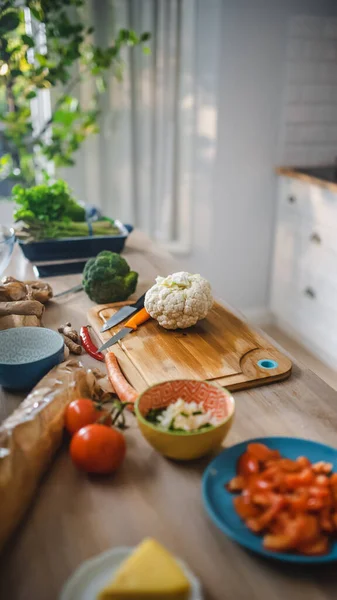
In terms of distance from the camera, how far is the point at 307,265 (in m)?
3.06

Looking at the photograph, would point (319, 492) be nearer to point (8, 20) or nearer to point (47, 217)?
point (47, 217)

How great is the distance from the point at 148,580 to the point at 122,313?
85cm

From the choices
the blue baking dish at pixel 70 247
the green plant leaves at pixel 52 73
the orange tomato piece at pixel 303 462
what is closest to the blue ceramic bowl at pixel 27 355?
the orange tomato piece at pixel 303 462

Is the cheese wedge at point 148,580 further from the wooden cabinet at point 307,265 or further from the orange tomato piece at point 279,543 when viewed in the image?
the wooden cabinet at point 307,265

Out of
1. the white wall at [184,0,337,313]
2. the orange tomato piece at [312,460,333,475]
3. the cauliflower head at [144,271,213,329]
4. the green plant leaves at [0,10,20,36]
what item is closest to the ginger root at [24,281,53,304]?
the cauliflower head at [144,271,213,329]

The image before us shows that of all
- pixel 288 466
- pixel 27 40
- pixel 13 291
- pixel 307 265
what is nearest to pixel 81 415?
pixel 288 466

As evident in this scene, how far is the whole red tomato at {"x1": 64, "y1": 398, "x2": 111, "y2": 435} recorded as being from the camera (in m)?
0.96

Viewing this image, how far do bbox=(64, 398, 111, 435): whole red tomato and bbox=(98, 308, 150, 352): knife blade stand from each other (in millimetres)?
317

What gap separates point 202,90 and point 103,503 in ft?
8.64

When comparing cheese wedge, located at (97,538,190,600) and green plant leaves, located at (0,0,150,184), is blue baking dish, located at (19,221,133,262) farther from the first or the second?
cheese wedge, located at (97,538,190,600)

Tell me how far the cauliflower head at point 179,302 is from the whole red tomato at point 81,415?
1.37 ft

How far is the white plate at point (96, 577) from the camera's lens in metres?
0.68

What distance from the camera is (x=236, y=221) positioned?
3271mm

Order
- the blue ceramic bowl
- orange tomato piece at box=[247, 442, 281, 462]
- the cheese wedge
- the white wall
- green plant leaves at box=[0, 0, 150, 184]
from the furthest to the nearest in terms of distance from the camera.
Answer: the white wall < green plant leaves at box=[0, 0, 150, 184] < the blue ceramic bowl < orange tomato piece at box=[247, 442, 281, 462] < the cheese wedge
